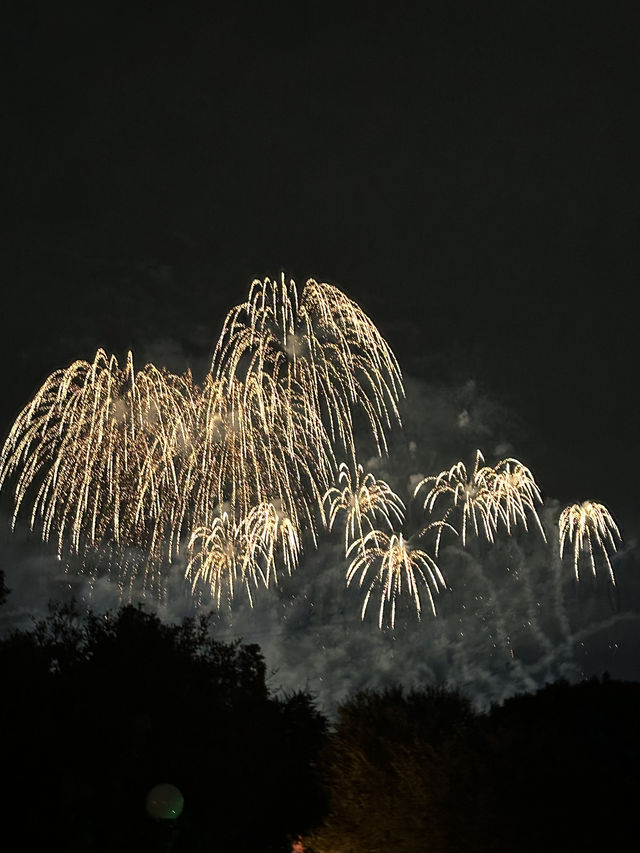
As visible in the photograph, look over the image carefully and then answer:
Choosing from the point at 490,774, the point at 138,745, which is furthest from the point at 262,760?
the point at 490,774

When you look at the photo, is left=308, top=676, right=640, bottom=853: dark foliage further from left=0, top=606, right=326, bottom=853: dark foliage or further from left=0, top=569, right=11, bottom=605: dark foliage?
left=0, top=569, right=11, bottom=605: dark foliage

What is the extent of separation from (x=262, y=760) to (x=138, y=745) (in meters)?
7.88

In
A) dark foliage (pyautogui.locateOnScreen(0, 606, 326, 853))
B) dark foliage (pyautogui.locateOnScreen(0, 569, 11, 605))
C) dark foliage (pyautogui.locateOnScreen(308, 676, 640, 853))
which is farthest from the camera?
dark foliage (pyautogui.locateOnScreen(0, 569, 11, 605))

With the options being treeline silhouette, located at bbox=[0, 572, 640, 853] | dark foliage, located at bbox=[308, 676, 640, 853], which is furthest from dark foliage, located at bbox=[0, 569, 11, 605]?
dark foliage, located at bbox=[308, 676, 640, 853]

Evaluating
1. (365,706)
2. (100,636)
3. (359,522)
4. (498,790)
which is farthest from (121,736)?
(359,522)

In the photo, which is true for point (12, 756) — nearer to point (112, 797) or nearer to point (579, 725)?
point (112, 797)

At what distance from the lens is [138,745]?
84.5ft

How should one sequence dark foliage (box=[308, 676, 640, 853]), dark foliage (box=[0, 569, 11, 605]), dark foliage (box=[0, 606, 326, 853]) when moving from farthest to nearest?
dark foliage (box=[0, 569, 11, 605])
dark foliage (box=[0, 606, 326, 853])
dark foliage (box=[308, 676, 640, 853])

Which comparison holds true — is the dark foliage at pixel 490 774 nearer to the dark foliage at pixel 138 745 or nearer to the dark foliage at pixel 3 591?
the dark foliage at pixel 138 745

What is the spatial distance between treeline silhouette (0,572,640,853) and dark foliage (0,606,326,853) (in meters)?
0.06

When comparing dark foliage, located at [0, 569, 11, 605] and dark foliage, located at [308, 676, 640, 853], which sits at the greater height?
dark foliage, located at [0, 569, 11, 605]

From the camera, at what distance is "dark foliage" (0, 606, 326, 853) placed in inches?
919

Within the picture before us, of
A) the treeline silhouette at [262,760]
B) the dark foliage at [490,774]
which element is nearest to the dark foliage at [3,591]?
the treeline silhouette at [262,760]

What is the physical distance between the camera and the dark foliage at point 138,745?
23.3 m
